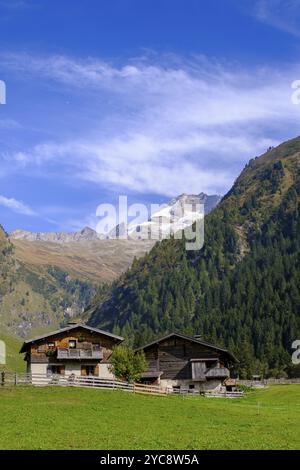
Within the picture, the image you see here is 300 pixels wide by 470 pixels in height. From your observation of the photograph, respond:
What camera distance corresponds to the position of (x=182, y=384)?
304 ft

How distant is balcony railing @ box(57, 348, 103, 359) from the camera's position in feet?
278

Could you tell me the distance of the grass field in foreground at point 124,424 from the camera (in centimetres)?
3195

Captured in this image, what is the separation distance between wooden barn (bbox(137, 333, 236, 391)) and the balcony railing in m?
8.77

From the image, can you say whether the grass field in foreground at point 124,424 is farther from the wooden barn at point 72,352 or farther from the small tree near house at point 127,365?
the wooden barn at point 72,352

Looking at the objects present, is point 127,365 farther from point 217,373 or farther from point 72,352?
point 217,373

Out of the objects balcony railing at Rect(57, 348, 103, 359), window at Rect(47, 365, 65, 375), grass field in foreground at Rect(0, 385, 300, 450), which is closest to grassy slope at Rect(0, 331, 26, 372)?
window at Rect(47, 365, 65, 375)

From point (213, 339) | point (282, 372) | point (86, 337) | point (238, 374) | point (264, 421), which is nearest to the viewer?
point (264, 421)

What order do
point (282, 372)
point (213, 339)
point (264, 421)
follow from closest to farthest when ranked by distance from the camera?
point (264, 421) → point (282, 372) → point (213, 339)

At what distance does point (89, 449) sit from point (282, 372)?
146m

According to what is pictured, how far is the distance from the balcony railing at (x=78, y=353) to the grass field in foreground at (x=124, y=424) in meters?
24.6

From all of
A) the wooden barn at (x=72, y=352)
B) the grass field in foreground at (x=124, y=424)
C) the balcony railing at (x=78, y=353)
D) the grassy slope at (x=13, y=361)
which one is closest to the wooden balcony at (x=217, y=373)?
the wooden barn at (x=72, y=352)
